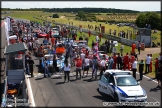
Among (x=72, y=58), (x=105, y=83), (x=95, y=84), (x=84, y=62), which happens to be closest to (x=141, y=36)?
(x=72, y=58)

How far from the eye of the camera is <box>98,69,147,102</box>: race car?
42.9 feet

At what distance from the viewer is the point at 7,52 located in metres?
19.5

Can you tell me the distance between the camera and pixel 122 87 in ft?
45.0

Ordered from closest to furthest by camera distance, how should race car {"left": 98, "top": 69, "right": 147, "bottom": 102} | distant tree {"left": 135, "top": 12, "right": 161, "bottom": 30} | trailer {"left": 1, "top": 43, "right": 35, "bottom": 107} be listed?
race car {"left": 98, "top": 69, "right": 147, "bottom": 102} < trailer {"left": 1, "top": 43, "right": 35, "bottom": 107} < distant tree {"left": 135, "top": 12, "right": 161, "bottom": 30}

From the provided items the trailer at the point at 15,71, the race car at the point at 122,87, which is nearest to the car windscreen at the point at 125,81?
the race car at the point at 122,87

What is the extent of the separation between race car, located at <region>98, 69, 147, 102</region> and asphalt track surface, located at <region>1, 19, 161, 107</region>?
1.96 ft

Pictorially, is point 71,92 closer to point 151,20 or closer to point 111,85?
point 111,85

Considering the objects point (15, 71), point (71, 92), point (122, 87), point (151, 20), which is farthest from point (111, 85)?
point (151, 20)

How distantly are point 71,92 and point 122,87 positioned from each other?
3.54 meters

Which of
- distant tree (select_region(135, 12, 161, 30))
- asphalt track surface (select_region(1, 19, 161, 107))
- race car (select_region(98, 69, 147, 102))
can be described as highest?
distant tree (select_region(135, 12, 161, 30))

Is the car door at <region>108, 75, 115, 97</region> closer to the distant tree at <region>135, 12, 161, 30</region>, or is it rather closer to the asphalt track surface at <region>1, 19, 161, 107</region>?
the asphalt track surface at <region>1, 19, 161, 107</region>

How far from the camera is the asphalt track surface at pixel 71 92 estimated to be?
46.4ft

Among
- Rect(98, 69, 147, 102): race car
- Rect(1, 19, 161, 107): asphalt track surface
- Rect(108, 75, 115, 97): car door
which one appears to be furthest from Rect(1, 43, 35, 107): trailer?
Rect(108, 75, 115, 97): car door

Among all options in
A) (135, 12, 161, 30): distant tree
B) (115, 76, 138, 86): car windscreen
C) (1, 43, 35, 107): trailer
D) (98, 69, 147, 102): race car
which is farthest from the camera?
(135, 12, 161, 30): distant tree
